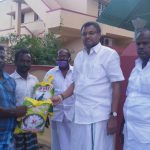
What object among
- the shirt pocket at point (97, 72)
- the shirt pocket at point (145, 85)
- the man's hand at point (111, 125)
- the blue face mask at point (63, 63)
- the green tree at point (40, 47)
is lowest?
the man's hand at point (111, 125)

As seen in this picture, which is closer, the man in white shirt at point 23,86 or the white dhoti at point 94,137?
the white dhoti at point 94,137

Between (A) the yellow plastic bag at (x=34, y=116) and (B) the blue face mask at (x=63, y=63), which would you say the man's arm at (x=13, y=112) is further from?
(B) the blue face mask at (x=63, y=63)

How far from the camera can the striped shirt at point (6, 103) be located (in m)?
3.16

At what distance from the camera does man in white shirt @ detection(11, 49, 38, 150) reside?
13.1 ft

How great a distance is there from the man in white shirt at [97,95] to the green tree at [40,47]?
631cm

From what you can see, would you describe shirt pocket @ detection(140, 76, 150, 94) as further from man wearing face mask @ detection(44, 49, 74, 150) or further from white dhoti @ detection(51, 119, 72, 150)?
white dhoti @ detection(51, 119, 72, 150)

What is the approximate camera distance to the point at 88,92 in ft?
11.1

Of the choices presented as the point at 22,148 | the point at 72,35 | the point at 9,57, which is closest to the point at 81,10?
the point at 72,35

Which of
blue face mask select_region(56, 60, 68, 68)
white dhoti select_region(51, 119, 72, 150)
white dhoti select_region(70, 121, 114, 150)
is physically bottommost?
white dhoti select_region(51, 119, 72, 150)

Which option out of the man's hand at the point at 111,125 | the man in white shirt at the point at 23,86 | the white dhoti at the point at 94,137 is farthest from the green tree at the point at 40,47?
the man's hand at the point at 111,125

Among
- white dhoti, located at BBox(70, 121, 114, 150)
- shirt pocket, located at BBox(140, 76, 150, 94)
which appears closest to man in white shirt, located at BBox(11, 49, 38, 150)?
white dhoti, located at BBox(70, 121, 114, 150)

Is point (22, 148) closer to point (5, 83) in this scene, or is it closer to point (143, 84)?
point (5, 83)

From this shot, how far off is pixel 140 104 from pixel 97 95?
1.80 feet

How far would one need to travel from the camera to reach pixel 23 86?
4.02 metres
